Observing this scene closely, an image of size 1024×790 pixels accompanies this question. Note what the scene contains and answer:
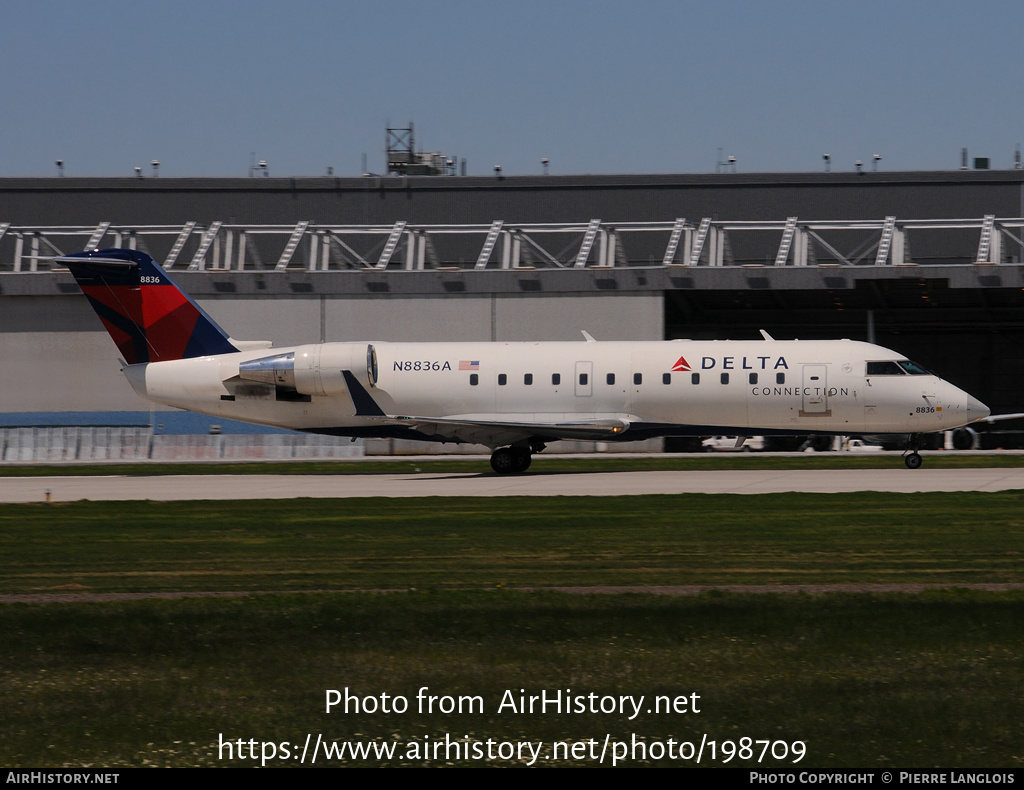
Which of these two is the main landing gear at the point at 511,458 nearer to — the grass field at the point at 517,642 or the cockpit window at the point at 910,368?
the cockpit window at the point at 910,368

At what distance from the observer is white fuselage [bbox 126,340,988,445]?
102ft

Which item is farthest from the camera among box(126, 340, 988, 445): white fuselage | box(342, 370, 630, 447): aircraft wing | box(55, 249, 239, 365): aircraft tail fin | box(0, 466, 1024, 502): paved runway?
box(55, 249, 239, 365): aircraft tail fin

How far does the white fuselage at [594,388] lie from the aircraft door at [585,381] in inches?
1.1

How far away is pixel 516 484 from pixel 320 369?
752 cm

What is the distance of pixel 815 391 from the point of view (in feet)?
102

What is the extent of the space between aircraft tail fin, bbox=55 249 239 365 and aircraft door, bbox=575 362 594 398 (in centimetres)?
1039

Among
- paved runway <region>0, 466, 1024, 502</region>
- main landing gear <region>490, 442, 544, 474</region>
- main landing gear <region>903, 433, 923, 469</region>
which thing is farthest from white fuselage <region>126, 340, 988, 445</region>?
paved runway <region>0, 466, 1024, 502</region>

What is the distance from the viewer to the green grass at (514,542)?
44.7 ft

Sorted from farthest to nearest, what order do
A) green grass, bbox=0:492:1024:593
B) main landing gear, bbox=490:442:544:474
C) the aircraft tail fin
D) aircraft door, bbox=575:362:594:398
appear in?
the aircraft tail fin, main landing gear, bbox=490:442:544:474, aircraft door, bbox=575:362:594:398, green grass, bbox=0:492:1024:593

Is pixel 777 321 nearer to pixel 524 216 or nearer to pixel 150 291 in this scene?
pixel 524 216

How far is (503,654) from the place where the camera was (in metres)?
9.71

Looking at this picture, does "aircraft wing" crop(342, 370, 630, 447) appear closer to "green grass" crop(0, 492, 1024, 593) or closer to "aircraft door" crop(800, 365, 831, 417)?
"aircraft door" crop(800, 365, 831, 417)

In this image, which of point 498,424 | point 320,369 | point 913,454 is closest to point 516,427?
point 498,424

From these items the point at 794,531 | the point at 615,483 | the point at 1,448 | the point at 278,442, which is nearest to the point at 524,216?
the point at 278,442
